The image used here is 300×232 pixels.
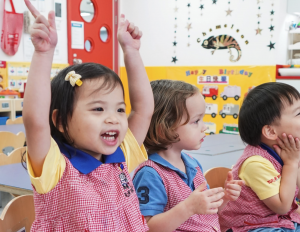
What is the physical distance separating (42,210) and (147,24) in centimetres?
498

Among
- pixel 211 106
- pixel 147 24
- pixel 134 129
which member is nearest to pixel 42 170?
pixel 134 129

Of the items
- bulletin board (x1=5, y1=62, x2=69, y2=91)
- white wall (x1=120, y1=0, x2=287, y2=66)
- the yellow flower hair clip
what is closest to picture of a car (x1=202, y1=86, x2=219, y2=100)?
white wall (x1=120, y1=0, x2=287, y2=66)

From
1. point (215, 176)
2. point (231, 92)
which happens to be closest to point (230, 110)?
point (231, 92)

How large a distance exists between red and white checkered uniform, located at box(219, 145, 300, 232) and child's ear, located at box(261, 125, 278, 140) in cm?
5

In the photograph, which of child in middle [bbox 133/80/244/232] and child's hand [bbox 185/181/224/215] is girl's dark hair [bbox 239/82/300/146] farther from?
child's hand [bbox 185/181/224/215]

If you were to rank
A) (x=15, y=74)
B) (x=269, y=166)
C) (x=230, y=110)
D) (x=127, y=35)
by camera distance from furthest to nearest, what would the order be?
(x=230, y=110)
(x=15, y=74)
(x=269, y=166)
(x=127, y=35)

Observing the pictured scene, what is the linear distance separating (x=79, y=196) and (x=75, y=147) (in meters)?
0.13

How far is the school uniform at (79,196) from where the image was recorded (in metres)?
0.76

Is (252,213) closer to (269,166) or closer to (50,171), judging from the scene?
(269,166)

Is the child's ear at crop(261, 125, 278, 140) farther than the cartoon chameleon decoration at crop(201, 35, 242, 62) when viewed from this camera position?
No

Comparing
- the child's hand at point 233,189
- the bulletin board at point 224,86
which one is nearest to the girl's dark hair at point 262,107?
the child's hand at point 233,189

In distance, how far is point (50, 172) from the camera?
2.44 feet

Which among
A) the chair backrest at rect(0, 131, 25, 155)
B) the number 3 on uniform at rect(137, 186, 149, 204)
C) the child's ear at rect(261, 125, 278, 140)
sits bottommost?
the chair backrest at rect(0, 131, 25, 155)

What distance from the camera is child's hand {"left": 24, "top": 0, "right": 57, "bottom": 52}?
26.6 inches
